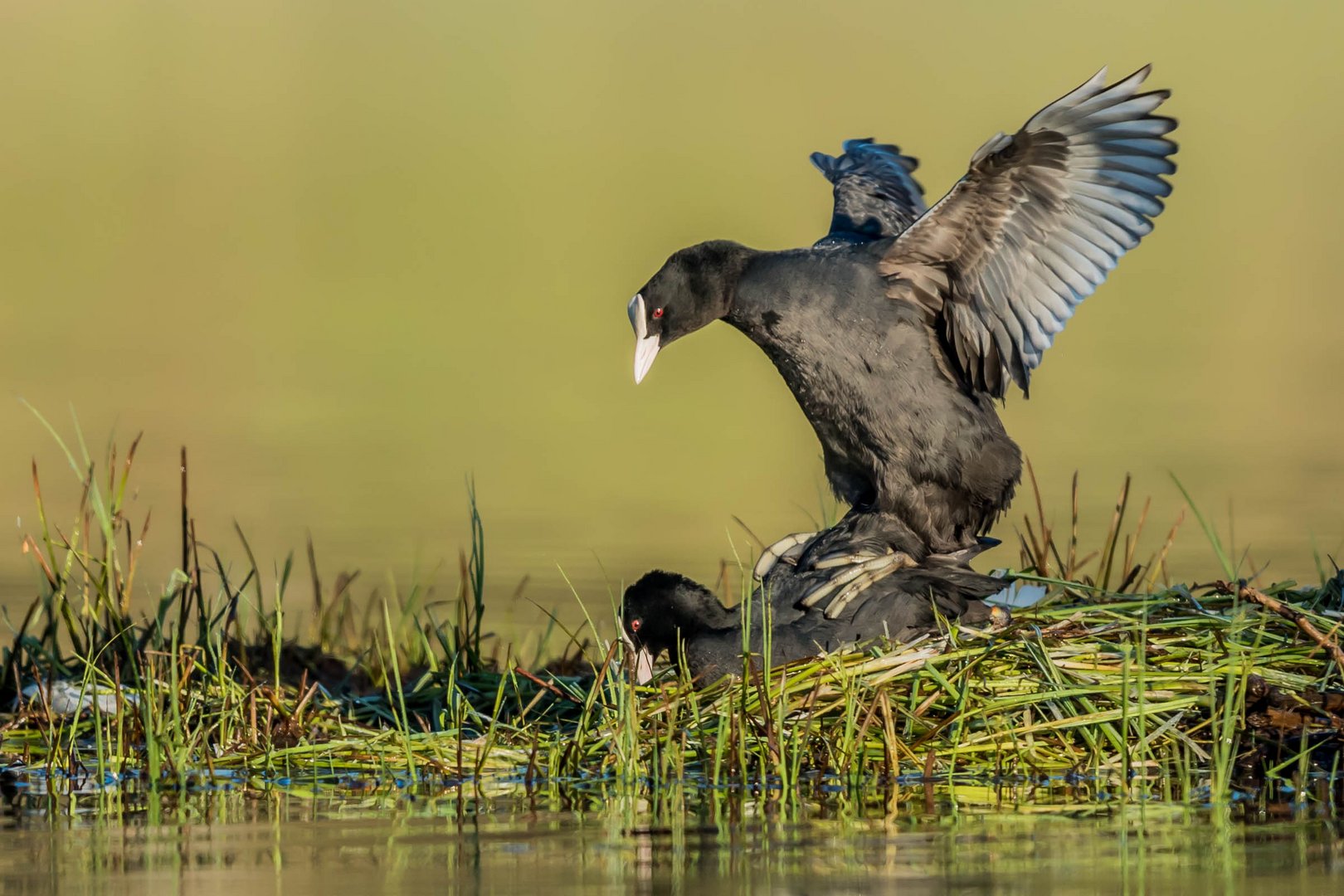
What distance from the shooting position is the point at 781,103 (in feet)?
168

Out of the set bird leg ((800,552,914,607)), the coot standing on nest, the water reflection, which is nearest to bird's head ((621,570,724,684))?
bird leg ((800,552,914,607))

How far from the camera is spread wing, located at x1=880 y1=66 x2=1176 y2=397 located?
6715 mm

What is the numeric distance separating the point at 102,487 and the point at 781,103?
134ft

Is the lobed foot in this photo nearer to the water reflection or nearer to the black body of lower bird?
the black body of lower bird

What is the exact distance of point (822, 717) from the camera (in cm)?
569

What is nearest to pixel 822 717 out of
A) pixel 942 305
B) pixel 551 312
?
pixel 942 305

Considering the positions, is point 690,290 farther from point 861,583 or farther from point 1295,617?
point 1295,617

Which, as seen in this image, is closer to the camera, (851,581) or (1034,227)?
(851,581)

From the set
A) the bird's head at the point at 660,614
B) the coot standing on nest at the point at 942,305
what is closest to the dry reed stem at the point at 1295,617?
the coot standing on nest at the point at 942,305

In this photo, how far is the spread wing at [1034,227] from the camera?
671 centimetres

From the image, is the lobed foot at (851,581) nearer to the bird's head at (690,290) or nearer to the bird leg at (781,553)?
the bird leg at (781,553)

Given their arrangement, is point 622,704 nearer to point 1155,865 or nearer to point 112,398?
point 1155,865

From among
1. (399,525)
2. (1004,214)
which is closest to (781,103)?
(399,525)

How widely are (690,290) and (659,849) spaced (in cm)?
278
